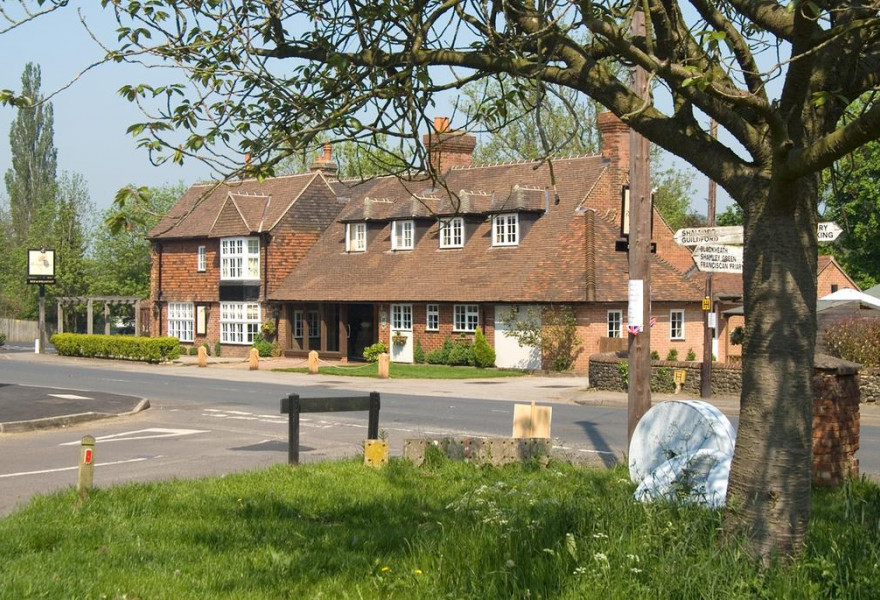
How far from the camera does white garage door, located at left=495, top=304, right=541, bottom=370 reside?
3799 centimetres

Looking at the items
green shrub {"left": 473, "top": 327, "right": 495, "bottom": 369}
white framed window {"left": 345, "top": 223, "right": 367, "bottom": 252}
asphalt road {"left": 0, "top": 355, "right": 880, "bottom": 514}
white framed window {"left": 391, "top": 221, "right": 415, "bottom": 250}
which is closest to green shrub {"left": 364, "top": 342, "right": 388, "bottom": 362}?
white framed window {"left": 391, "top": 221, "right": 415, "bottom": 250}

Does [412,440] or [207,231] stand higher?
[207,231]

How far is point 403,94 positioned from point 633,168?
7.80 m

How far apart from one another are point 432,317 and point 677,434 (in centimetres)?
3157

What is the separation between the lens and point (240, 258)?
160 feet

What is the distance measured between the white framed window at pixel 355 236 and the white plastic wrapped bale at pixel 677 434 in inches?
1441

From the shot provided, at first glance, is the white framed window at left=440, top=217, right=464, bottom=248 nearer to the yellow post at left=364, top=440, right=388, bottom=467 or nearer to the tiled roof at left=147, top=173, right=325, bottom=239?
the tiled roof at left=147, top=173, right=325, bottom=239

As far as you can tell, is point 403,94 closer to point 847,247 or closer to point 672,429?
point 672,429

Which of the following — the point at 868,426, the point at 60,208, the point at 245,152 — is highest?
the point at 60,208

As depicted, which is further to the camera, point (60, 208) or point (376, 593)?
point (60, 208)

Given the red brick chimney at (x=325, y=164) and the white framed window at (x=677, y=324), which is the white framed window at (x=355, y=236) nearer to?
the red brick chimney at (x=325, y=164)

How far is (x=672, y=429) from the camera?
988 cm

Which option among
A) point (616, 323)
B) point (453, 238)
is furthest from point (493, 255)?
point (616, 323)

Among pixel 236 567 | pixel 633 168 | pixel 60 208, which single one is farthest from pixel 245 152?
pixel 60 208
